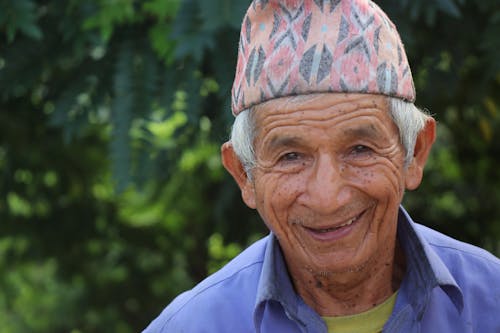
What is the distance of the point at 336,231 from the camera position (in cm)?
271

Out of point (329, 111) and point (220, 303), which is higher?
point (329, 111)

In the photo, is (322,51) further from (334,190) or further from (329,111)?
(334,190)

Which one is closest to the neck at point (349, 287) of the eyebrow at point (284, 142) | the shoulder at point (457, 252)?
the shoulder at point (457, 252)

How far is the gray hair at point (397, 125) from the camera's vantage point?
2738 millimetres

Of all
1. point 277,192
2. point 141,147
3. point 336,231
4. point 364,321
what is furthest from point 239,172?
point 141,147

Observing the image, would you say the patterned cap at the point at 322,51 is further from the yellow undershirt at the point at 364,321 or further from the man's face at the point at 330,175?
Answer: the yellow undershirt at the point at 364,321

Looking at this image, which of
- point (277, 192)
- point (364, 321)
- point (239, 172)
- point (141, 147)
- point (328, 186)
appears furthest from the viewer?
point (141, 147)

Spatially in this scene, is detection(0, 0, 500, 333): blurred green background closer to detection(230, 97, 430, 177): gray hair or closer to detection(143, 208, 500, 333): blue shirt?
detection(230, 97, 430, 177): gray hair

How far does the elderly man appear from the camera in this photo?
2.66 metres

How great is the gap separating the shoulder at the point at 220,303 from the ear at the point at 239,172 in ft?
0.63

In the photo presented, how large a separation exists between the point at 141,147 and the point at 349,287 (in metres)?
1.49

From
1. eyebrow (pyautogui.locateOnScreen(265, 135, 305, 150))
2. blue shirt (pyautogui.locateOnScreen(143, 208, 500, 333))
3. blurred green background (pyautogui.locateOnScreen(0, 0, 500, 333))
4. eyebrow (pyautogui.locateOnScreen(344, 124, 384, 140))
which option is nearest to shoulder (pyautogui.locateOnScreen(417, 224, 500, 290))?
blue shirt (pyautogui.locateOnScreen(143, 208, 500, 333))

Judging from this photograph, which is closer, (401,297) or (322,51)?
(322,51)

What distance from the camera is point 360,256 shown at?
9.06ft
